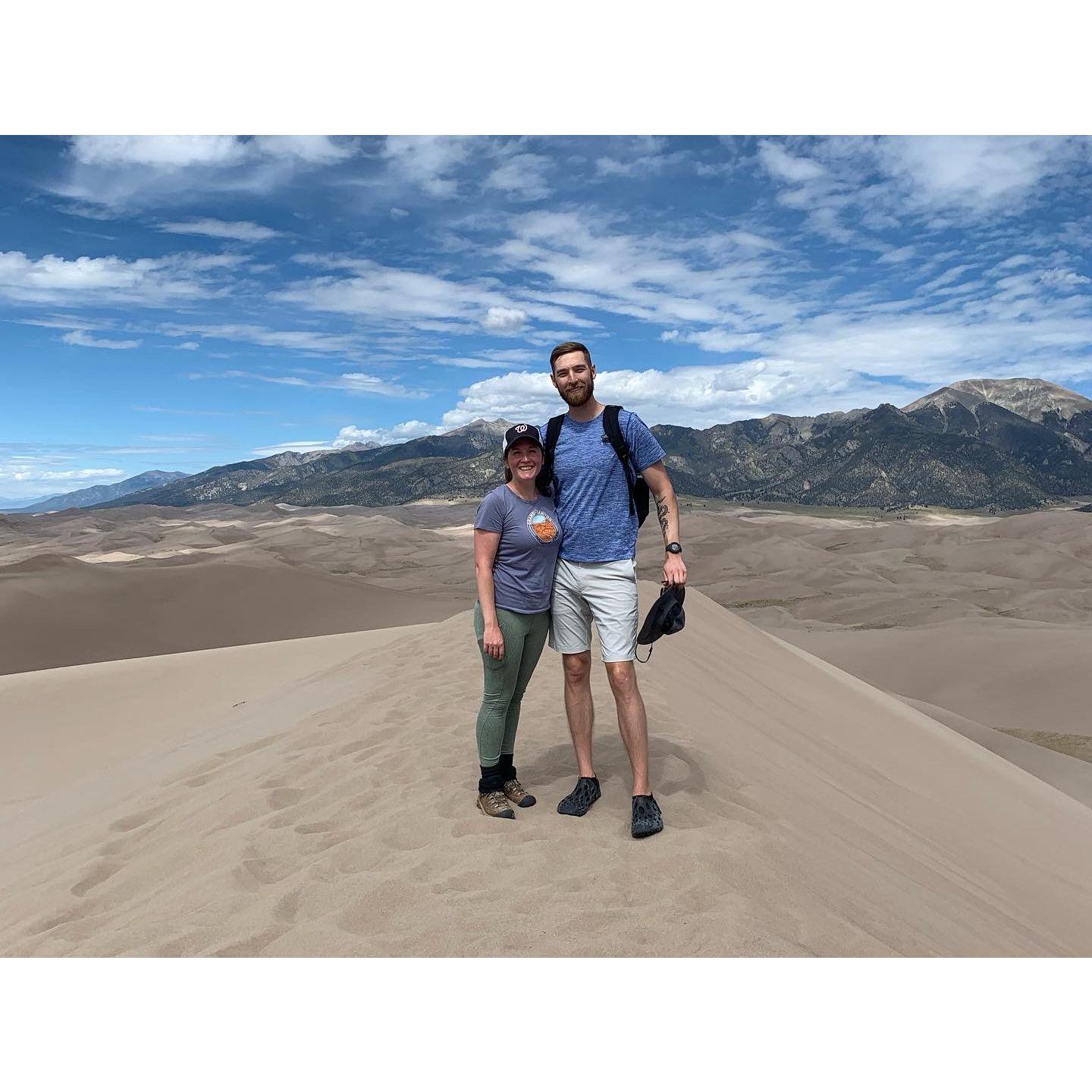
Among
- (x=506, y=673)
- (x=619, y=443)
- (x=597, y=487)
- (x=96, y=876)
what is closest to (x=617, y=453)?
(x=619, y=443)

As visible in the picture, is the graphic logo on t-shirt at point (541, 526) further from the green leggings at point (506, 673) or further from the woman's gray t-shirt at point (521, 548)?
Result: the green leggings at point (506, 673)

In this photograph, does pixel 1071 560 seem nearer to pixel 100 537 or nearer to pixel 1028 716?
pixel 1028 716

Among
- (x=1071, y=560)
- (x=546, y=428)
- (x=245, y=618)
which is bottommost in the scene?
(x=1071, y=560)

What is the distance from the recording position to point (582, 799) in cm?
367

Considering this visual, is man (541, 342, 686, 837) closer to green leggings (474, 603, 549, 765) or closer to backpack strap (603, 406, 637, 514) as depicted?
backpack strap (603, 406, 637, 514)

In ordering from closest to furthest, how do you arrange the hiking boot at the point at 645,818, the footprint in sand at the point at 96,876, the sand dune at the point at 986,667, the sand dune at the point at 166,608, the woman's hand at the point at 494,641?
the hiking boot at the point at 645,818, the woman's hand at the point at 494,641, the footprint in sand at the point at 96,876, the sand dune at the point at 986,667, the sand dune at the point at 166,608

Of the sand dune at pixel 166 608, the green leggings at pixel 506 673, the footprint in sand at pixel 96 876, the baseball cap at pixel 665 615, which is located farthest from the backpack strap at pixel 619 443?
the sand dune at pixel 166 608

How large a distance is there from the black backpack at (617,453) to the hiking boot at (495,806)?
1.51m

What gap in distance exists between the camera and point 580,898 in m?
2.88

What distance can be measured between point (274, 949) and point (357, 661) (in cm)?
665

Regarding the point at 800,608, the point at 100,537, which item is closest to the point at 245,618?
the point at 800,608

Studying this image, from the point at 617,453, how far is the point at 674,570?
0.62m

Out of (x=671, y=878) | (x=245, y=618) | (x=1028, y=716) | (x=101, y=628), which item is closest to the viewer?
(x=671, y=878)

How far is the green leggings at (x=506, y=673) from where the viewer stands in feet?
11.7
